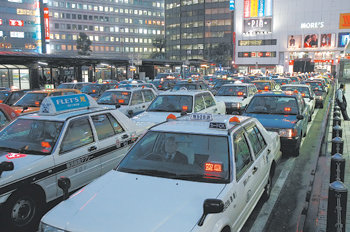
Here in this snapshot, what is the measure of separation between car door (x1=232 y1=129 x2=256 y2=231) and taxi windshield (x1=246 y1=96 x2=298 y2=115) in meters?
5.11

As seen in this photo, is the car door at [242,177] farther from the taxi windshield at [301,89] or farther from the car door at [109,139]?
the taxi windshield at [301,89]

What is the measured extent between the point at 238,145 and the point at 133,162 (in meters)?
1.43

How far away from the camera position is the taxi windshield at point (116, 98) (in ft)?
39.2

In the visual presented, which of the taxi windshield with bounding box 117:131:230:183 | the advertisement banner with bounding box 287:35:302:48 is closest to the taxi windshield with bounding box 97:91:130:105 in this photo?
the taxi windshield with bounding box 117:131:230:183

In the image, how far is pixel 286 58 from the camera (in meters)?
91.9

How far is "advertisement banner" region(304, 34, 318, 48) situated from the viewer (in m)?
88.2

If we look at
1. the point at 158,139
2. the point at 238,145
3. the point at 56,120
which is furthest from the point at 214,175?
the point at 56,120

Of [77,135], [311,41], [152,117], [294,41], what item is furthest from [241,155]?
[294,41]

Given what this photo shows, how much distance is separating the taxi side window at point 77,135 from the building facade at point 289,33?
292ft

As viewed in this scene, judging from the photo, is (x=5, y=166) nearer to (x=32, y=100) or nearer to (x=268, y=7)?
(x=32, y=100)

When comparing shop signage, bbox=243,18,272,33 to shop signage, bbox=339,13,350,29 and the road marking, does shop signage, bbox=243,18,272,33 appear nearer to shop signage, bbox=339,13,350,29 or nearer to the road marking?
shop signage, bbox=339,13,350,29

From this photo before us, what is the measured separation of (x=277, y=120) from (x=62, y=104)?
5.62 meters

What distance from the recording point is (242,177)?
4066 millimetres

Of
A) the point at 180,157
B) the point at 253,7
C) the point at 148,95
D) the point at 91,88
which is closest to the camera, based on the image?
the point at 180,157
